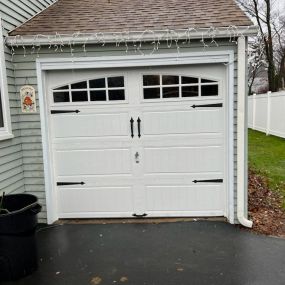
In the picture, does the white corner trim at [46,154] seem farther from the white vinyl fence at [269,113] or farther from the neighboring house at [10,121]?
the white vinyl fence at [269,113]

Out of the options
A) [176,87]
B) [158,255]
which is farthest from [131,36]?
→ [158,255]

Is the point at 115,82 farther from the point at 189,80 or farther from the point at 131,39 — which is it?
the point at 189,80

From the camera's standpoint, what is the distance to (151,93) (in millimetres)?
5039

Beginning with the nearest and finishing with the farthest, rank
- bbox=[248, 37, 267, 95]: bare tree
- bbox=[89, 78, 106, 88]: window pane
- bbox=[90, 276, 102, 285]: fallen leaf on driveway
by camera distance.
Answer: bbox=[90, 276, 102, 285]: fallen leaf on driveway, bbox=[89, 78, 106, 88]: window pane, bbox=[248, 37, 267, 95]: bare tree

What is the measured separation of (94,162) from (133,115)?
95 centimetres

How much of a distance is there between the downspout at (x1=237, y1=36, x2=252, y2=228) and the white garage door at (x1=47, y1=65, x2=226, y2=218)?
281 mm

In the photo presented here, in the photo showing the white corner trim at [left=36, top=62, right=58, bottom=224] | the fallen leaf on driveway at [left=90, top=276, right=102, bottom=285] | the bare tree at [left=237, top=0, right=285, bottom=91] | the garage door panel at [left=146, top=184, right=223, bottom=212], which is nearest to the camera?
the fallen leaf on driveway at [left=90, top=276, right=102, bottom=285]

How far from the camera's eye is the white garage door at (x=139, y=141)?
16.4ft

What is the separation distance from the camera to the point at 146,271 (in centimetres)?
373

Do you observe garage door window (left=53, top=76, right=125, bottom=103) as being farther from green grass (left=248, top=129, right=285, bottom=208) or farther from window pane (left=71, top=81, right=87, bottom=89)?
green grass (left=248, top=129, right=285, bottom=208)

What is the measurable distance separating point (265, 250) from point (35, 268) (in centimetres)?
276

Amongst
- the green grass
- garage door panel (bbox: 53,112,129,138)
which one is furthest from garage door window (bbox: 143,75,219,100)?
the green grass

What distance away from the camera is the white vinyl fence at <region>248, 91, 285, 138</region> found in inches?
512

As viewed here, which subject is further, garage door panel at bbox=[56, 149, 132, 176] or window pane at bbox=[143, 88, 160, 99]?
garage door panel at bbox=[56, 149, 132, 176]
